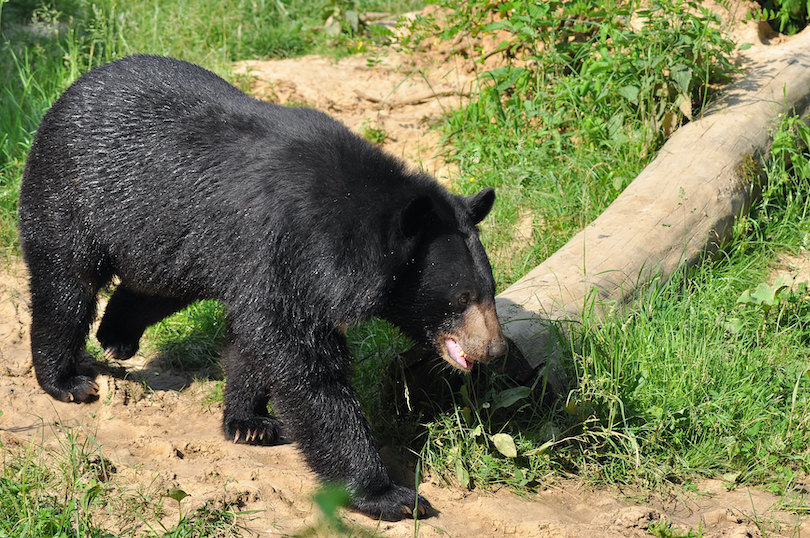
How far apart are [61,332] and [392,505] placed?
2212 mm

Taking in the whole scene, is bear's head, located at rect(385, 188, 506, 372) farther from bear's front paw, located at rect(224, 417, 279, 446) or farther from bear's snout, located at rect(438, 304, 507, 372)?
bear's front paw, located at rect(224, 417, 279, 446)

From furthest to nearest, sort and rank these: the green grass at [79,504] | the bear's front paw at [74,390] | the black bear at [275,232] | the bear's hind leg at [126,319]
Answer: the bear's hind leg at [126,319] → the bear's front paw at [74,390] → the black bear at [275,232] → the green grass at [79,504]

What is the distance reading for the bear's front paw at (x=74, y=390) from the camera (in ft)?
14.7

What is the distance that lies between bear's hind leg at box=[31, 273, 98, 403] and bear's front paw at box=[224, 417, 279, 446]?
0.91 meters

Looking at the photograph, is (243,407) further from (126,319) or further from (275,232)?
(275,232)

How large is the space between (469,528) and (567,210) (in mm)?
2819

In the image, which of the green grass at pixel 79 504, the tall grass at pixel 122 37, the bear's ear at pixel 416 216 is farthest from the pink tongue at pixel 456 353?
the tall grass at pixel 122 37

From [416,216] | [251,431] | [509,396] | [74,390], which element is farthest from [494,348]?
[74,390]

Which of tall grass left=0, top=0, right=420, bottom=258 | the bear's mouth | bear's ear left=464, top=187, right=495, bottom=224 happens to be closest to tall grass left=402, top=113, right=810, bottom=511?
the bear's mouth

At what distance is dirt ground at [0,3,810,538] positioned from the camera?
353 cm

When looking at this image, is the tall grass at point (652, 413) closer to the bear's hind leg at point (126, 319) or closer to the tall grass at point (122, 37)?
the bear's hind leg at point (126, 319)

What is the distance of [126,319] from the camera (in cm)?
492

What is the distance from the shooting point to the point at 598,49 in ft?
20.2

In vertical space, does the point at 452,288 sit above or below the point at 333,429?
above
